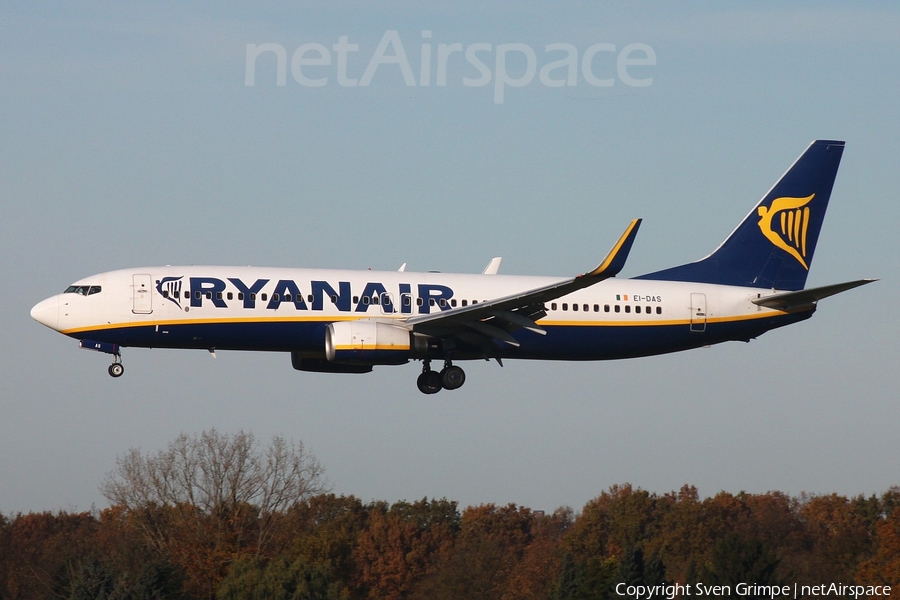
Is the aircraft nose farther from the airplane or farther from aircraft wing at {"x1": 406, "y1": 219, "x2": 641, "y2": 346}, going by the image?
aircraft wing at {"x1": 406, "y1": 219, "x2": 641, "y2": 346}

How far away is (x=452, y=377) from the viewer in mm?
43594

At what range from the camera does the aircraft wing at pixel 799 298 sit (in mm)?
42700

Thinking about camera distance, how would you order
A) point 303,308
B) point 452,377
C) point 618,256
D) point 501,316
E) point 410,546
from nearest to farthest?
point 618,256 < point 501,316 < point 303,308 < point 452,377 < point 410,546

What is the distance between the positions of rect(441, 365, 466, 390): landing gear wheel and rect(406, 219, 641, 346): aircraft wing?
138 cm

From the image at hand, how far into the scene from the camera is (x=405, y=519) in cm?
12450

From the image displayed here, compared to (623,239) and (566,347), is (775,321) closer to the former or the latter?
Answer: (566,347)

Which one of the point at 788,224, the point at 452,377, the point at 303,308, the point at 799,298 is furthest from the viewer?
the point at 788,224

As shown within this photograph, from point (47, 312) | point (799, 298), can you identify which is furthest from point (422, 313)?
point (799, 298)

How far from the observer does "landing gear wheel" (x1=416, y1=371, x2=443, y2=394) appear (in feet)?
143

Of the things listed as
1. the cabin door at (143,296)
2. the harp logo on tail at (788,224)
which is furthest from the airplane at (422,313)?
the harp logo on tail at (788,224)

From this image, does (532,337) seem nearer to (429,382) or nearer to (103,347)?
(429,382)

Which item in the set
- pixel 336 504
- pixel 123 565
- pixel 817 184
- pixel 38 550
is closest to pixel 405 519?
pixel 336 504

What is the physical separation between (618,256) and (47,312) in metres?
18.3

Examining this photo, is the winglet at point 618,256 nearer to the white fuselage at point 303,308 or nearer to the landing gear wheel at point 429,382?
the white fuselage at point 303,308
